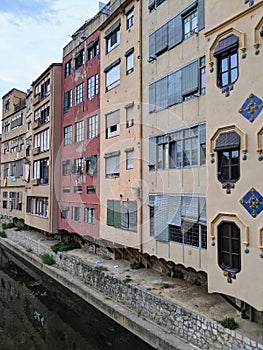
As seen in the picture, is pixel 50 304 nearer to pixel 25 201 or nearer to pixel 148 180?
pixel 148 180

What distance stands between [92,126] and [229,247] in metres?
14.0

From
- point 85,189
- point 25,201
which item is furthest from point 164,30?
point 25,201

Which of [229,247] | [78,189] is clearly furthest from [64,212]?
[229,247]

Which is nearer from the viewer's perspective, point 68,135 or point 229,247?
point 229,247

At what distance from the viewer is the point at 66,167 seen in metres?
25.7

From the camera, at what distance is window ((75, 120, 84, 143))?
23438 millimetres

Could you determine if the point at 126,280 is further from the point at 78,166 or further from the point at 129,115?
the point at 78,166

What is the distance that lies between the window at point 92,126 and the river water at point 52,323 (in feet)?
33.0

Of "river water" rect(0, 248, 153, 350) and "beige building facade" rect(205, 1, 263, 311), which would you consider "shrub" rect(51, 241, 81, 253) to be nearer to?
"river water" rect(0, 248, 153, 350)

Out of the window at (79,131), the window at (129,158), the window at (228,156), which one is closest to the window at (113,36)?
the window at (79,131)

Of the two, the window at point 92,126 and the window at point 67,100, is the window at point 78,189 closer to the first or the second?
the window at point 92,126

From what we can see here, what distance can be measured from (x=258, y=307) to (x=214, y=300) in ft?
11.8

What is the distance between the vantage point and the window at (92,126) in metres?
21.8

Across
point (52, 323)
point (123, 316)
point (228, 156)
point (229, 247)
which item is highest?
point (228, 156)
